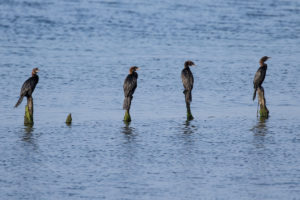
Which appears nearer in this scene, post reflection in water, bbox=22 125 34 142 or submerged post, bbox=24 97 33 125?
post reflection in water, bbox=22 125 34 142

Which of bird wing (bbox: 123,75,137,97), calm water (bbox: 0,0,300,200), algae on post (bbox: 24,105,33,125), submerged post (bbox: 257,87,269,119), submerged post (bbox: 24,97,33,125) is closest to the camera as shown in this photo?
calm water (bbox: 0,0,300,200)

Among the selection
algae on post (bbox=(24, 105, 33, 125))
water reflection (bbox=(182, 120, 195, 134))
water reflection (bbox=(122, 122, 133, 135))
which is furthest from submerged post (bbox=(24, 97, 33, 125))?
water reflection (bbox=(182, 120, 195, 134))

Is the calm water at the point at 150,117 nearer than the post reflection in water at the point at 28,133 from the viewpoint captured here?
Yes

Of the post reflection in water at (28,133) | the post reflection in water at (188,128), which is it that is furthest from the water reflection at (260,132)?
the post reflection in water at (28,133)

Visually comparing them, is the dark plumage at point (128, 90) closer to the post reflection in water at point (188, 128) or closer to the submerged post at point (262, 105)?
the post reflection in water at point (188, 128)

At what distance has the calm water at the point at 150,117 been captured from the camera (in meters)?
13.5

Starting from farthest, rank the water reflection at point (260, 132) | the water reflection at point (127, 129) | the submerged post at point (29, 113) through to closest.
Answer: the submerged post at point (29, 113) < the water reflection at point (127, 129) < the water reflection at point (260, 132)

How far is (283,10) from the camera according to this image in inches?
2265

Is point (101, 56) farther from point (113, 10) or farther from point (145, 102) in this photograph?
point (113, 10)

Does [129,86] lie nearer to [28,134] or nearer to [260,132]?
[28,134]

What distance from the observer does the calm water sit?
44.2 ft

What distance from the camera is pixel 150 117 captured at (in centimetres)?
2008

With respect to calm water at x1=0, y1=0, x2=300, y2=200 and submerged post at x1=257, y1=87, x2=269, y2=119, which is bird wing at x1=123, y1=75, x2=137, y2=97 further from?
Answer: submerged post at x1=257, y1=87, x2=269, y2=119

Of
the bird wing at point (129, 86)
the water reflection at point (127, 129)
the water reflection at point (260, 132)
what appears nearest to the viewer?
the water reflection at point (260, 132)
